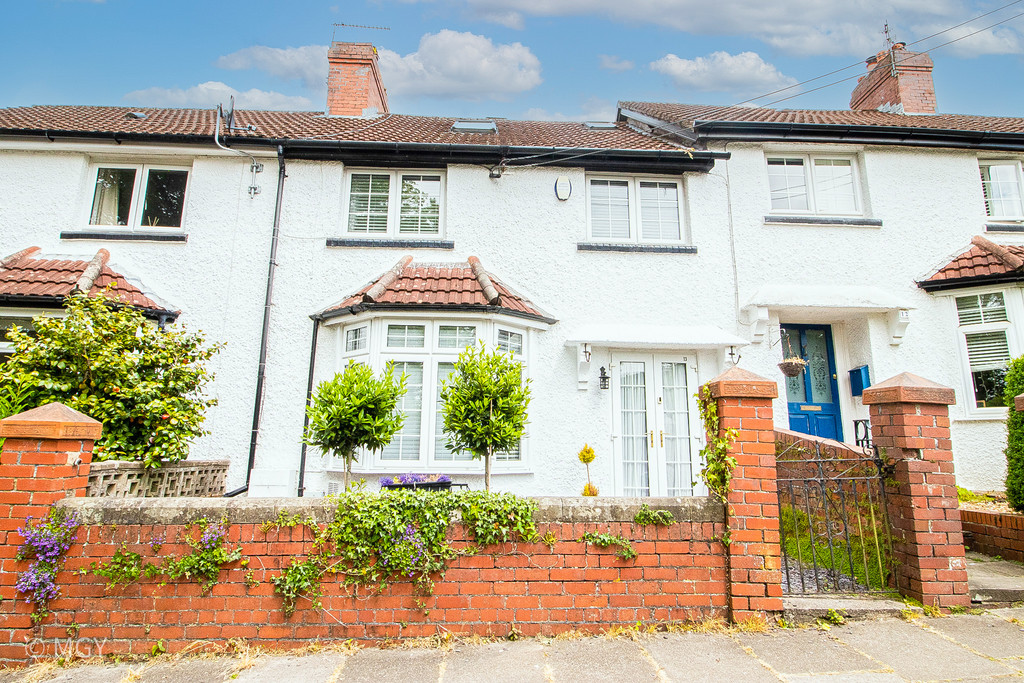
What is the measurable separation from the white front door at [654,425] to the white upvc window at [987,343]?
173 inches

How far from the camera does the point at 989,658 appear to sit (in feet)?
11.3

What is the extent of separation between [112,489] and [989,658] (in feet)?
22.1

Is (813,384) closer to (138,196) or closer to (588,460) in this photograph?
(588,460)

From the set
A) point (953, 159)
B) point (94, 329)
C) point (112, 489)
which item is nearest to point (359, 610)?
point (112, 489)

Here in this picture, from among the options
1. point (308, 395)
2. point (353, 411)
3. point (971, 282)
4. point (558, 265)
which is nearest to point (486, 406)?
point (353, 411)

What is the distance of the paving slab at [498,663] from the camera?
10.6 feet

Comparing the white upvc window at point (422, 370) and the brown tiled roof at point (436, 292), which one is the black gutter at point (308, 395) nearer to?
the brown tiled roof at point (436, 292)

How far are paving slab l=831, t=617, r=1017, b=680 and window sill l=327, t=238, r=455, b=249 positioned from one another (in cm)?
693

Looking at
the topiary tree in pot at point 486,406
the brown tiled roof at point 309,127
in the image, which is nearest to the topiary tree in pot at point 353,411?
the topiary tree in pot at point 486,406

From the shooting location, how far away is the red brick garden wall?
16.6ft

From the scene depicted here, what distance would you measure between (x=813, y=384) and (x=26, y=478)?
9963mm

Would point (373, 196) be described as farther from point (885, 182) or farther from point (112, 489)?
point (885, 182)

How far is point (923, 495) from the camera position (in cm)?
419

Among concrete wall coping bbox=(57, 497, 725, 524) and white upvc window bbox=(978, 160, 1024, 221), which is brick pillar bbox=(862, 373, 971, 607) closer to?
concrete wall coping bbox=(57, 497, 725, 524)
